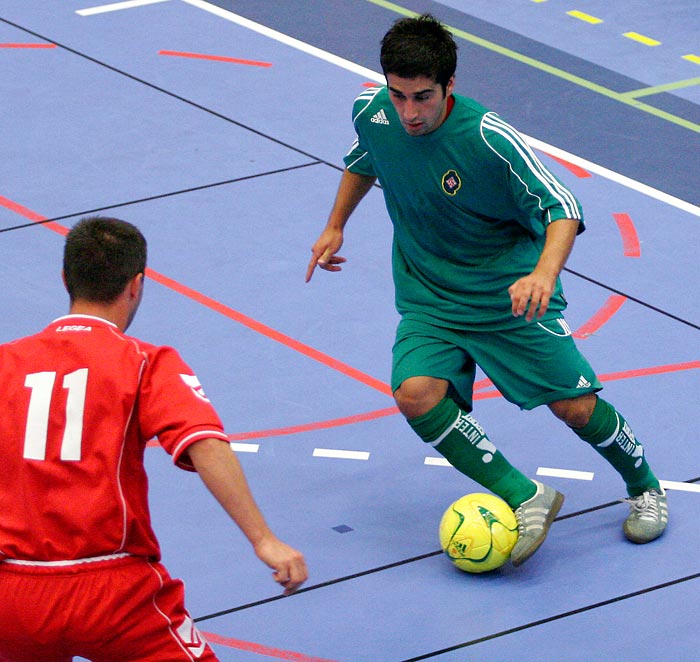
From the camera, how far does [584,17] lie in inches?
487

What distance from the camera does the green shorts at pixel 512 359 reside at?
5.72m

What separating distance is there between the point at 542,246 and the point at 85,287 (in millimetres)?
2351

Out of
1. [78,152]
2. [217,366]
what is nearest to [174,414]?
[217,366]

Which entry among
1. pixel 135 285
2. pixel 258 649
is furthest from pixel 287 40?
→ pixel 135 285

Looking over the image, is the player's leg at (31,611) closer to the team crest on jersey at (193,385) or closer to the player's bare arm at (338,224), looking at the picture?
the team crest on jersey at (193,385)

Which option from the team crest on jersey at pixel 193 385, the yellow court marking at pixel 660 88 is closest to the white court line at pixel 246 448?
the team crest on jersey at pixel 193 385

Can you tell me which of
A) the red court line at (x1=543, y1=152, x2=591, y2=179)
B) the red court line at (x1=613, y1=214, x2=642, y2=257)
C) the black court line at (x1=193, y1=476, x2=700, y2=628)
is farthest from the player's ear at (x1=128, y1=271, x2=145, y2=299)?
the red court line at (x1=543, y1=152, x2=591, y2=179)

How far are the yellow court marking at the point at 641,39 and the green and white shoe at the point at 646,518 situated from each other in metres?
6.58

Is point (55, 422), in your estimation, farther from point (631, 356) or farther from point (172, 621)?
point (631, 356)

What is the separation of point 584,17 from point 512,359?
7229mm

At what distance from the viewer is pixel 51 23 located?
1196 centimetres

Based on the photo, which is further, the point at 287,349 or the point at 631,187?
the point at 631,187

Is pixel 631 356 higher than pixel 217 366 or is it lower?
higher

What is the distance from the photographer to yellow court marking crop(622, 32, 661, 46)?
11841mm
